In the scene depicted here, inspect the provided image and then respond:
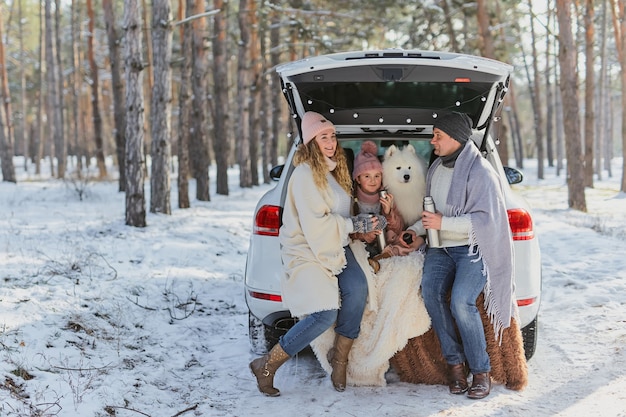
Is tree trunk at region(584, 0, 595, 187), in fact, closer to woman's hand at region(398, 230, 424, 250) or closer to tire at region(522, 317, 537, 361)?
tire at region(522, 317, 537, 361)

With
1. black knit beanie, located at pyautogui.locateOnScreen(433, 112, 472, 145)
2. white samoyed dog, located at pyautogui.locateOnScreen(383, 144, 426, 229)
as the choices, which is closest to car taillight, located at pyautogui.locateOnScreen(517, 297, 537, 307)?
white samoyed dog, located at pyautogui.locateOnScreen(383, 144, 426, 229)

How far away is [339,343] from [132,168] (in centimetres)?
650

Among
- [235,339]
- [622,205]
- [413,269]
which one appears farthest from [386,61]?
[622,205]

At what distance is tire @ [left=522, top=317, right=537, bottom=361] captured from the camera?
174 inches

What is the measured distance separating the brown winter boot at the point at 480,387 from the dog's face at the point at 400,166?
4.61ft

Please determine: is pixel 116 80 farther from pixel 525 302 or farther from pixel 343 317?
pixel 525 302

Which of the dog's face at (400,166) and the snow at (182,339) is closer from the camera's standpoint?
the snow at (182,339)

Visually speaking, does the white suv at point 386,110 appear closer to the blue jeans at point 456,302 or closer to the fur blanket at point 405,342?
the fur blanket at point 405,342

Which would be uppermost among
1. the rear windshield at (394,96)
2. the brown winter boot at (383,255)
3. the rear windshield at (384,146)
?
the rear windshield at (394,96)

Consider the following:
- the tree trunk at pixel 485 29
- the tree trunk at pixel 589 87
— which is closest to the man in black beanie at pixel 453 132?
the tree trunk at pixel 485 29

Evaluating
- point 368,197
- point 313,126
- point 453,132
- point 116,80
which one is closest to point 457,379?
point 368,197

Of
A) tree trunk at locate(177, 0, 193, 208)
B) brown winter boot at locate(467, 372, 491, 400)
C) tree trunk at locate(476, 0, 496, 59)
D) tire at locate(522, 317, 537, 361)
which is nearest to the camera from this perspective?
brown winter boot at locate(467, 372, 491, 400)

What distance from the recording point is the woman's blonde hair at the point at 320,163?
4.03 m

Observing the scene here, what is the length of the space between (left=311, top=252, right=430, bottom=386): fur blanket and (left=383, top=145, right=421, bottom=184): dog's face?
553mm
